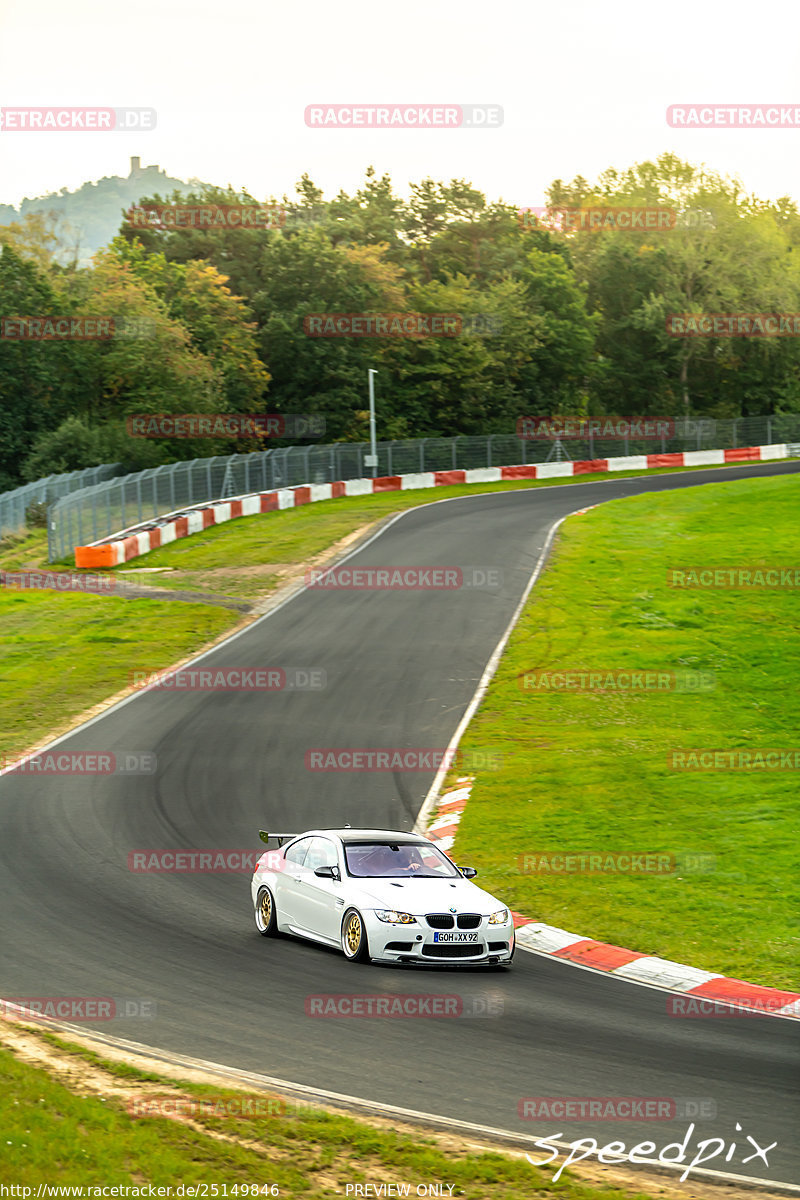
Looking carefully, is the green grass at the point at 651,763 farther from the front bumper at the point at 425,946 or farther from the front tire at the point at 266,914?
the front tire at the point at 266,914

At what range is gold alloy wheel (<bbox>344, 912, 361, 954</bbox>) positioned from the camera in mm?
13477

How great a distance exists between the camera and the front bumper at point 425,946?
13289 millimetres

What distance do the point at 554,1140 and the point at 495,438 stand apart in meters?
61.6

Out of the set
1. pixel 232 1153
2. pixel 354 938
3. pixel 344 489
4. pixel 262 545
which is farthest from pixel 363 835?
pixel 344 489

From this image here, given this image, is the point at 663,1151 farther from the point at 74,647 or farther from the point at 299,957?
the point at 74,647

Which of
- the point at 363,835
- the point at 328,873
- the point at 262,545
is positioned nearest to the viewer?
the point at 328,873

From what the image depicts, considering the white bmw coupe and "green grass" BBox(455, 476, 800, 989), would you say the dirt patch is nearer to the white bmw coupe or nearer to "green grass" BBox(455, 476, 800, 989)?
the white bmw coupe

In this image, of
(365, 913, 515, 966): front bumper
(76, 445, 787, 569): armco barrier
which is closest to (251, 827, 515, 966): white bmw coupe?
(365, 913, 515, 966): front bumper

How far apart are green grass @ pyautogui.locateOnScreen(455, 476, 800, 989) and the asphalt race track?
1507mm

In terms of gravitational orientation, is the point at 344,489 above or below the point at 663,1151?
above

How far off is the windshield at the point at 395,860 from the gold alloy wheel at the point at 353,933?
2.24ft

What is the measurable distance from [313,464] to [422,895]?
1918 inches

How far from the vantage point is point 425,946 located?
13383 millimetres

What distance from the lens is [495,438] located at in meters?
68.8
